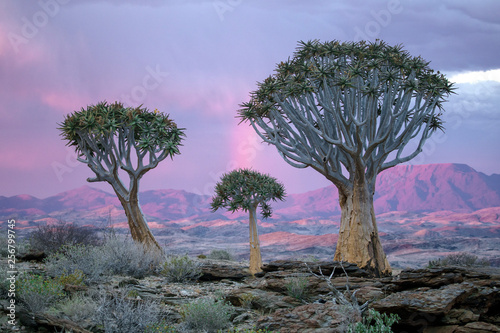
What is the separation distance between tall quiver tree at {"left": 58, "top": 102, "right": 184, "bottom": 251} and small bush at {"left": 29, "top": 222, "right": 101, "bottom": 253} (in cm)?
241

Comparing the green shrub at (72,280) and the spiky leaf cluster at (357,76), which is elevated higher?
the spiky leaf cluster at (357,76)

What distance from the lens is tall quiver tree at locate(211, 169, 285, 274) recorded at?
55.7 ft

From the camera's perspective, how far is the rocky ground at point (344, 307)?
22.3 ft

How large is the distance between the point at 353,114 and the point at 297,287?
793 centimetres

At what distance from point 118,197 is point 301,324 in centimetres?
1226

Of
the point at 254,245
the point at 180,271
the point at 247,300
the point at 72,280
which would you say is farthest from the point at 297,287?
the point at 254,245

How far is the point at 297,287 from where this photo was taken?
940 centimetres

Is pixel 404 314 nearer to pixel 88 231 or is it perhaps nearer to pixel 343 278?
pixel 343 278

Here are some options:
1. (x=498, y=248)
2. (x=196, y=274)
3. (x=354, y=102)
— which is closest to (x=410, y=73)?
(x=354, y=102)

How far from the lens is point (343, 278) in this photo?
10625 mm

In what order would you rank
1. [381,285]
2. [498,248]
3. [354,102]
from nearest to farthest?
[381,285], [354,102], [498,248]

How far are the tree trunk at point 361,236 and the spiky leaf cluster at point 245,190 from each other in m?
3.24

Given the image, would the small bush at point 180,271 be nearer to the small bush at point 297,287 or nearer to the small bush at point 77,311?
the small bush at point 297,287

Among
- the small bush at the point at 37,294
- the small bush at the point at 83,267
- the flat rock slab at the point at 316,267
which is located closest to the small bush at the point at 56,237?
the small bush at the point at 83,267
